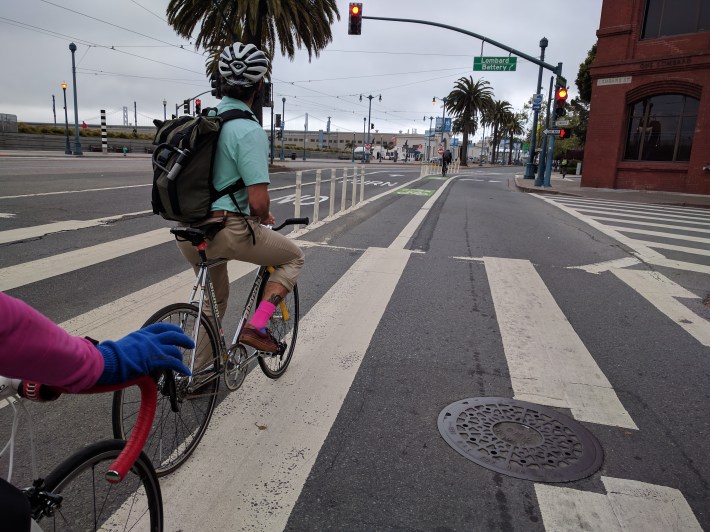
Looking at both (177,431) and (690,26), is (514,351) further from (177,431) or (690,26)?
(690,26)

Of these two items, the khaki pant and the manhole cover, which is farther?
the khaki pant

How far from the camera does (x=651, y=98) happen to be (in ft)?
79.7

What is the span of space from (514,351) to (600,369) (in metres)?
0.68

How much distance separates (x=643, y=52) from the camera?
23.9 metres

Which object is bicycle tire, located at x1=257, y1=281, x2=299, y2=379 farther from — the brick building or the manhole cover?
the brick building

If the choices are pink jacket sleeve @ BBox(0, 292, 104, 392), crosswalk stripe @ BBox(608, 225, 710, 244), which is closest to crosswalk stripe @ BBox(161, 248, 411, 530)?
pink jacket sleeve @ BBox(0, 292, 104, 392)

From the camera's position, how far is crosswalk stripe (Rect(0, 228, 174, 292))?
575 cm

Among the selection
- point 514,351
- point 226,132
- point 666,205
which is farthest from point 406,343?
point 666,205

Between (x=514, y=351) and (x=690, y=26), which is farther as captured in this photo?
(x=690, y=26)

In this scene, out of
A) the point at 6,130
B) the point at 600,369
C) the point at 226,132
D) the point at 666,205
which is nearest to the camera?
the point at 226,132

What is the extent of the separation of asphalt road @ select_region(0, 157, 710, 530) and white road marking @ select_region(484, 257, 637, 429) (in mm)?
21

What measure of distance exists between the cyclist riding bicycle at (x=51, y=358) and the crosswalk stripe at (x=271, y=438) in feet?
4.31

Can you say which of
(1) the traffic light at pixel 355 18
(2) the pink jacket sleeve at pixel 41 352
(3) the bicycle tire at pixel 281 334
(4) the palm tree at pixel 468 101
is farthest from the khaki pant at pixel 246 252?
(4) the palm tree at pixel 468 101

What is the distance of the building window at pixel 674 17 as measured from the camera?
2230 centimetres
